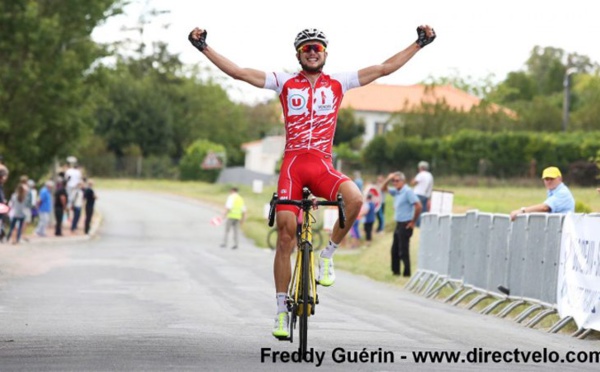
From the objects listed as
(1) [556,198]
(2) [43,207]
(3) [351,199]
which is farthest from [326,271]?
(2) [43,207]

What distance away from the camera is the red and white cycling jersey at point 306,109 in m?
10.8

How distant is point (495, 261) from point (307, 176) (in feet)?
30.0

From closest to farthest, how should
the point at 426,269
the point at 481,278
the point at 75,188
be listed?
the point at 481,278 < the point at 426,269 < the point at 75,188

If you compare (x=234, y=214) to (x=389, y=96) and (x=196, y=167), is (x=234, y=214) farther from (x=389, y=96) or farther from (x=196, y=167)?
(x=389, y=96)

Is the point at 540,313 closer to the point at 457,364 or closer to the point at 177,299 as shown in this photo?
the point at 177,299

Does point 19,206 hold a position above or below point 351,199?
below

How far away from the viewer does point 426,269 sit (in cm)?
2438

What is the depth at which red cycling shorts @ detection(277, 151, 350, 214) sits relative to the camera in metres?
10.7

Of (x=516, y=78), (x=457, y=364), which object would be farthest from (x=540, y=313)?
(x=516, y=78)

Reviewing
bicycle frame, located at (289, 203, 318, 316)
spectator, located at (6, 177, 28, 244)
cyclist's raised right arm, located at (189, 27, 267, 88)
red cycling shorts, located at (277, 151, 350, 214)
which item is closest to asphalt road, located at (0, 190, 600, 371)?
bicycle frame, located at (289, 203, 318, 316)

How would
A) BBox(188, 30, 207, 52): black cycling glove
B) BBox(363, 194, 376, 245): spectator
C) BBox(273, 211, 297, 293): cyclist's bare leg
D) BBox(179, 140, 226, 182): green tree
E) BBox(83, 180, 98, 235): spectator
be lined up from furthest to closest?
BBox(179, 140, 226, 182): green tree → BBox(83, 180, 98, 235): spectator → BBox(363, 194, 376, 245): spectator → BBox(188, 30, 207, 52): black cycling glove → BBox(273, 211, 297, 293): cyclist's bare leg

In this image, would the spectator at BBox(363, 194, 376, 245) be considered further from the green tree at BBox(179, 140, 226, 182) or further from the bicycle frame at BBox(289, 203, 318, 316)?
the green tree at BBox(179, 140, 226, 182)

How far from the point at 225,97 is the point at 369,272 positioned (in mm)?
116989

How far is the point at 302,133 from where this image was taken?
10.8 m
